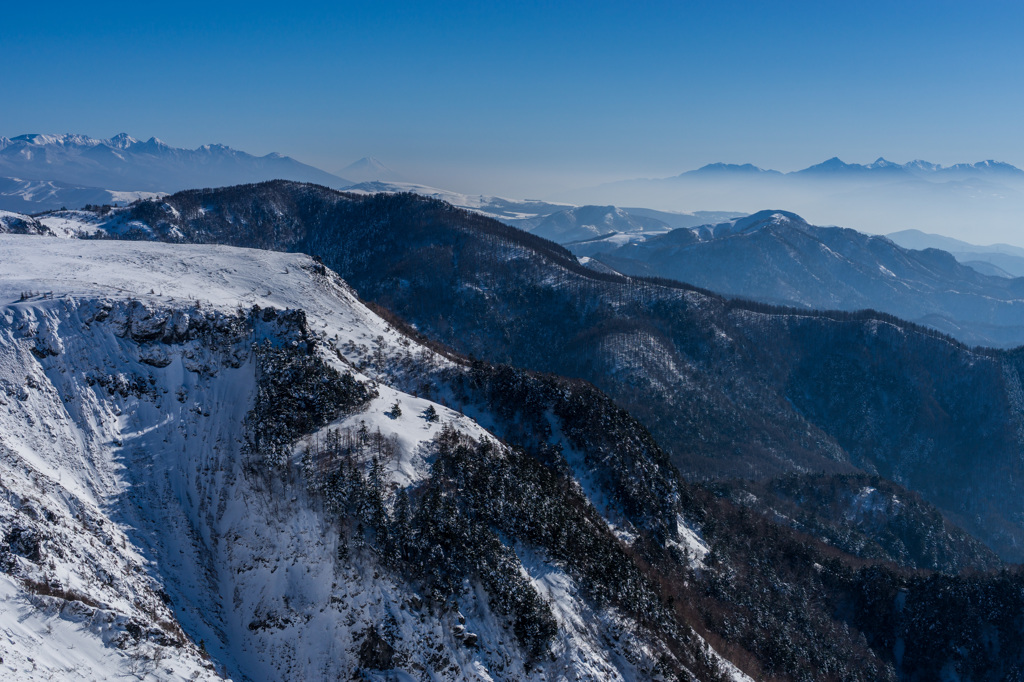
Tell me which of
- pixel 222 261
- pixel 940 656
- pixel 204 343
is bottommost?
pixel 940 656

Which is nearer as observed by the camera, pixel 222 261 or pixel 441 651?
pixel 441 651

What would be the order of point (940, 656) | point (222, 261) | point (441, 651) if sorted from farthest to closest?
point (222, 261) → point (940, 656) → point (441, 651)

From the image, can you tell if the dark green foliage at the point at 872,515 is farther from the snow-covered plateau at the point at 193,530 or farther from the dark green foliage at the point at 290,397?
the dark green foliage at the point at 290,397

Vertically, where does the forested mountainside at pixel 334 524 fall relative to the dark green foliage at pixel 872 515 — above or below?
above

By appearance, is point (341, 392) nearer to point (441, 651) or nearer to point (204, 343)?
point (204, 343)

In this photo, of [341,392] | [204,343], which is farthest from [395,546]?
[204,343]

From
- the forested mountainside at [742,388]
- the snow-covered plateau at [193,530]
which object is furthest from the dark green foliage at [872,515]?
the snow-covered plateau at [193,530]
